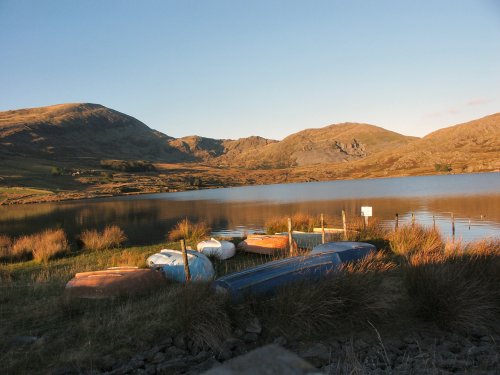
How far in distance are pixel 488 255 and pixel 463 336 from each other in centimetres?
285

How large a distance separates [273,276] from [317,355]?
2460mm

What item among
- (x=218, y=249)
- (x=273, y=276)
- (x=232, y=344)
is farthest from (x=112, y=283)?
(x=218, y=249)

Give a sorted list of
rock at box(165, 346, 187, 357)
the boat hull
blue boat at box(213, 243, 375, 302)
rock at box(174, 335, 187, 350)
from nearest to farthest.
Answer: rock at box(165, 346, 187, 357), rock at box(174, 335, 187, 350), blue boat at box(213, 243, 375, 302), the boat hull

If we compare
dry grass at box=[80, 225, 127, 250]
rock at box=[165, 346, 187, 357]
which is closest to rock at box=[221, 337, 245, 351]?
rock at box=[165, 346, 187, 357]

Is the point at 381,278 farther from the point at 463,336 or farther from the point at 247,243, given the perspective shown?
the point at 247,243

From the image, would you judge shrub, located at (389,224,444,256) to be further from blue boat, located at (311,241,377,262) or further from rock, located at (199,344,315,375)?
rock, located at (199,344,315,375)

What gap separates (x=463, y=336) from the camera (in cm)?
628

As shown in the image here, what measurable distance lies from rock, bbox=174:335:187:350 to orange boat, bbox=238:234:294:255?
9294 millimetres

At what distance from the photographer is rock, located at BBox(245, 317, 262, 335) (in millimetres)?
6324

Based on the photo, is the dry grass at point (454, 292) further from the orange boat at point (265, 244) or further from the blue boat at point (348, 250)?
the orange boat at point (265, 244)

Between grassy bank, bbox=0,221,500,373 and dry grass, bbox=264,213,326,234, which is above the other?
grassy bank, bbox=0,221,500,373

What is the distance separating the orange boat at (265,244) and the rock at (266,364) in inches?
549

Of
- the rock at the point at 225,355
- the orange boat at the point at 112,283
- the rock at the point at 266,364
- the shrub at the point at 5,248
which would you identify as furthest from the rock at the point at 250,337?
the shrub at the point at 5,248

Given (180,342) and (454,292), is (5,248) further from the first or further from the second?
(454,292)
